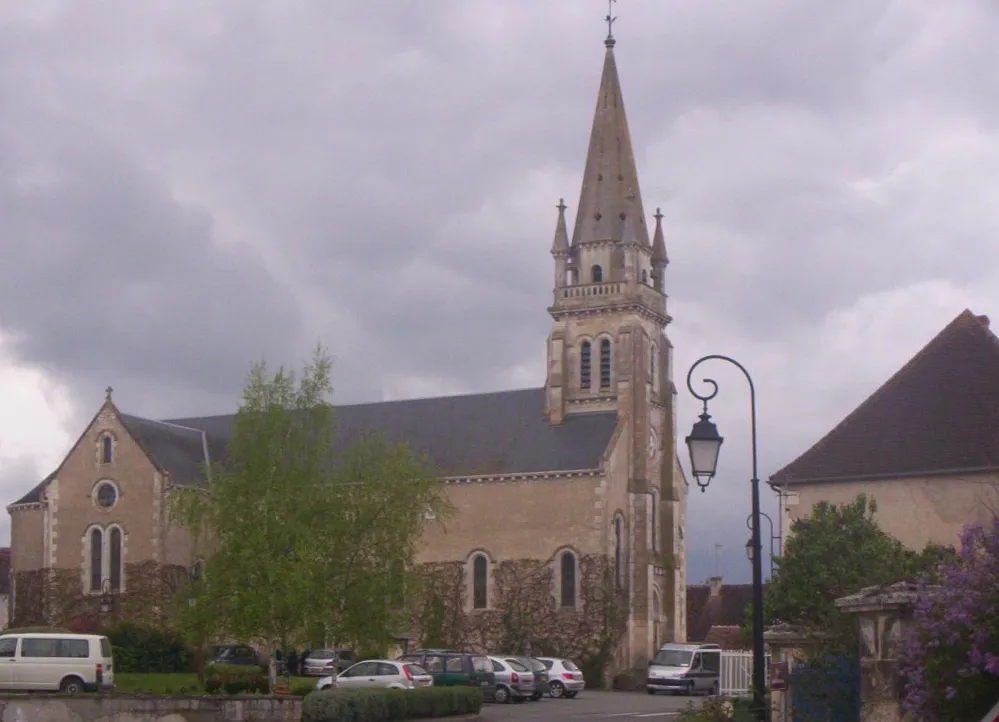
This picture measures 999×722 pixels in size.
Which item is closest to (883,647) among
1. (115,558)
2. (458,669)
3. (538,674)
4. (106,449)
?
(458,669)

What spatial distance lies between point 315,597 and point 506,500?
2220 centimetres

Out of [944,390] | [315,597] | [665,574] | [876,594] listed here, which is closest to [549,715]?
[315,597]

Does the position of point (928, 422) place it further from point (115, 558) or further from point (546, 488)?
point (115, 558)

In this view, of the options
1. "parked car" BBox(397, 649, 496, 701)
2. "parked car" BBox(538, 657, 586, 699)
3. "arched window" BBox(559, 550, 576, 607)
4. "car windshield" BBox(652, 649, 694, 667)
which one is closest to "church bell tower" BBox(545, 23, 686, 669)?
"arched window" BBox(559, 550, 576, 607)

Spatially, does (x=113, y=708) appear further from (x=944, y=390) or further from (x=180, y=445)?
(x=180, y=445)

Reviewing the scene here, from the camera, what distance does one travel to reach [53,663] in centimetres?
3641

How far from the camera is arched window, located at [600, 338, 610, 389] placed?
67312 millimetres

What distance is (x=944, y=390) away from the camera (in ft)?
120

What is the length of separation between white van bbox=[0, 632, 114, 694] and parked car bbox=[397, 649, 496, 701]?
9.59 metres

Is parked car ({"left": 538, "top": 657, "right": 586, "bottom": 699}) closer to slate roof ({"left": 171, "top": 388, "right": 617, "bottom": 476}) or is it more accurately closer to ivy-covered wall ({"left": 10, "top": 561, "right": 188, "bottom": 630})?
slate roof ({"left": 171, "top": 388, "right": 617, "bottom": 476})

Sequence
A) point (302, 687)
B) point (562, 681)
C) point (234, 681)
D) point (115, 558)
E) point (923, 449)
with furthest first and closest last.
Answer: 1. point (115, 558)
2. point (562, 681)
3. point (302, 687)
4. point (234, 681)
5. point (923, 449)

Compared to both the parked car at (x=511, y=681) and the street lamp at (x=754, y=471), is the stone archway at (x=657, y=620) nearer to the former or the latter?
the parked car at (x=511, y=681)

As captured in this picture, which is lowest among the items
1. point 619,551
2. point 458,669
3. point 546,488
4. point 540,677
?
point 540,677

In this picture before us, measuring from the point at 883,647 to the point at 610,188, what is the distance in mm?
54626
